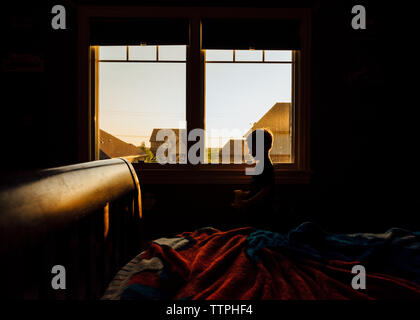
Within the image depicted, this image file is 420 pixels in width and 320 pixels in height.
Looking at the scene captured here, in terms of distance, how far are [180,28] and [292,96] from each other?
1340 mm

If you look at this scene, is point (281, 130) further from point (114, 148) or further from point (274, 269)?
point (274, 269)

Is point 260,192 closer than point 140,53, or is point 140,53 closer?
point 260,192

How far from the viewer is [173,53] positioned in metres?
2.36

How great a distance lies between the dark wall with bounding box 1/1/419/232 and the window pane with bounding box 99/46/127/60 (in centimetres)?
26

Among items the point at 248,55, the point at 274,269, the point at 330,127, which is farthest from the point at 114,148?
the point at 330,127

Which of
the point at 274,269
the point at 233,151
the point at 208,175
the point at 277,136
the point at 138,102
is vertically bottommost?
the point at 274,269

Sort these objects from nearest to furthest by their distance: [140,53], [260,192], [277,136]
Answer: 1. [260,192]
2. [140,53]
3. [277,136]

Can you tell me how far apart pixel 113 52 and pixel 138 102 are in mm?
573

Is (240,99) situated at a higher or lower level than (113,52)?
lower

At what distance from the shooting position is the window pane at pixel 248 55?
92.4 inches

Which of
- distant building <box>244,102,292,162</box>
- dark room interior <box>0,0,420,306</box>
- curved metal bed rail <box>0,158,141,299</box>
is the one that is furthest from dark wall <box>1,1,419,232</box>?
curved metal bed rail <box>0,158,141,299</box>

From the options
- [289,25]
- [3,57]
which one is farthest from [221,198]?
[3,57]

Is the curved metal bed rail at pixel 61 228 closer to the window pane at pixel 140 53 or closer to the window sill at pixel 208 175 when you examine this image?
the window sill at pixel 208 175

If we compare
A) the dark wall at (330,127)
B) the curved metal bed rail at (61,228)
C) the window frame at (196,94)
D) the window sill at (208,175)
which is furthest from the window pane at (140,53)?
the curved metal bed rail at (61,228)
